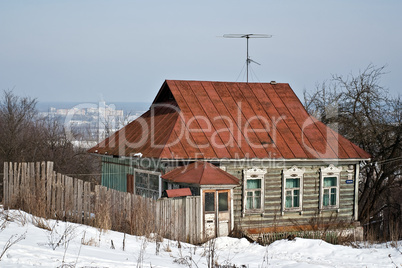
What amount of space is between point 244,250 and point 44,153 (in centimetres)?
2653

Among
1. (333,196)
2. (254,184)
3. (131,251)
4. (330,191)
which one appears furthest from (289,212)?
(131,251)

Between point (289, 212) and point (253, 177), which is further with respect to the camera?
point (289, 212)

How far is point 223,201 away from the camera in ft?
52.7

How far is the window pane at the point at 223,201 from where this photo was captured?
1598 cm

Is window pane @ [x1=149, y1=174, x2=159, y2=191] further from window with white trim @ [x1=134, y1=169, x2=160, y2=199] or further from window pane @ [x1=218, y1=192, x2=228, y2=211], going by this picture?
window pane @ [x1=218, y1=192, x2=228, y2=211]

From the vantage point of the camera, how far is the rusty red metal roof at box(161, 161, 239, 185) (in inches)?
607

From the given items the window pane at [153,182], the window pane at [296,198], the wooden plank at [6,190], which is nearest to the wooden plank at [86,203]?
the wooden plank at [6,190]

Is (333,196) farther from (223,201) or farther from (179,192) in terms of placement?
(179,192)

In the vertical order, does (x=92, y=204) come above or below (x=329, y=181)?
below

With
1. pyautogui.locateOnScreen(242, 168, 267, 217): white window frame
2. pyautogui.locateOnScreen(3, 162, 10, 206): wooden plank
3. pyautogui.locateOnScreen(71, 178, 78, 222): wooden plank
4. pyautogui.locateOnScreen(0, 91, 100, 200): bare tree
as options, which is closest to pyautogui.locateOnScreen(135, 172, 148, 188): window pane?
pyautogui.locateOnScreen(242, 168, 267, 217): white window frame

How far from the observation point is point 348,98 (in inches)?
1001

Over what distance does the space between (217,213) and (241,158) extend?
229 centimetres

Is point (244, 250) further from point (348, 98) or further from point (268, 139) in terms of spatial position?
point (348, 98)

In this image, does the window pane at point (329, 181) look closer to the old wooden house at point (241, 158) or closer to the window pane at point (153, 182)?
the old wooden house at point (241, 158)
